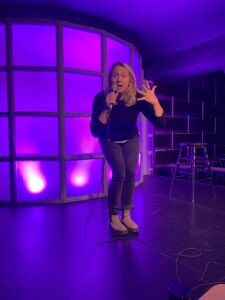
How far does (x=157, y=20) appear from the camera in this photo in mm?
4055

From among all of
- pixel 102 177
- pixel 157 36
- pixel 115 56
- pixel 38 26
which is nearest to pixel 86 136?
pixel 102 177

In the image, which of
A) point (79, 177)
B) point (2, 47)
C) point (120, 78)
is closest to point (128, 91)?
point (120, 78)

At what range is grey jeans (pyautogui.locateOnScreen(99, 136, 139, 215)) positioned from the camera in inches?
87.4

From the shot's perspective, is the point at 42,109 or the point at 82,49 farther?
the point at 82,49

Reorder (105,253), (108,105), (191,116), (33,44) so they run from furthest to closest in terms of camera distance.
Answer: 1. (191,116)
2. (33,44)
3. (108,105)
4. (105,253)

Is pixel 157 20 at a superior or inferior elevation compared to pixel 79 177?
superior

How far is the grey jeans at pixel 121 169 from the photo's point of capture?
222 cm

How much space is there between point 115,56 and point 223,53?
1980 millimetres

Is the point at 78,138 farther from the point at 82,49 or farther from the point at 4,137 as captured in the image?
the point at 82,49

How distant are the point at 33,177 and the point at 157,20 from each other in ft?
10.2

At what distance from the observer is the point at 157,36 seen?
4711 millimetres

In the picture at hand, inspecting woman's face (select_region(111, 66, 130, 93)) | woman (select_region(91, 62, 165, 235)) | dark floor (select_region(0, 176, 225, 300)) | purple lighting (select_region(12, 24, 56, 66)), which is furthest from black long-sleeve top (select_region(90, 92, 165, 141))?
purple lighting (select_region(12, 24, 56, 66))

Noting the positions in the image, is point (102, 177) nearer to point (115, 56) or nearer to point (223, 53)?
point (115, 56)

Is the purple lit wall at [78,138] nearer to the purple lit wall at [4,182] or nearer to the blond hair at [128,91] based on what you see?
the purple lit wall at [4,182]
